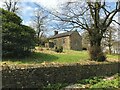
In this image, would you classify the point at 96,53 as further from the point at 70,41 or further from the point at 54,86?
the point at 70,41

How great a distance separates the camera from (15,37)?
21656mm

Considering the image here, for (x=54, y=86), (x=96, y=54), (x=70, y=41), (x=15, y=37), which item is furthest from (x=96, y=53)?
(x=70, y=41)

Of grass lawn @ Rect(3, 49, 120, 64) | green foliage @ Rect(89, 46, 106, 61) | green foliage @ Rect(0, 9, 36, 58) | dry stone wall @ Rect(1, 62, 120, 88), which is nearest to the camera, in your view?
dry stone wall @ Rect(1, 62, 120, 88)

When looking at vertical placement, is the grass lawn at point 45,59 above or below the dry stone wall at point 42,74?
above

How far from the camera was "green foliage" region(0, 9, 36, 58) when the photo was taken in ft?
70.1

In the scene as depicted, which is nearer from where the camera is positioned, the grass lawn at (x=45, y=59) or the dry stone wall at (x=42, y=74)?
the dry stone wall at (x=42, y=74)

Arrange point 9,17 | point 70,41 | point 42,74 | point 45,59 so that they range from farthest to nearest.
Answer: point 70,41 → point 9,17 → point 45,59 → point 42,74

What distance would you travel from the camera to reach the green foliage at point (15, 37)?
70.1ft

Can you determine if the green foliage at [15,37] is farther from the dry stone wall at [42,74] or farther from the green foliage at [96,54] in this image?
the dry stone wall at [42,74]

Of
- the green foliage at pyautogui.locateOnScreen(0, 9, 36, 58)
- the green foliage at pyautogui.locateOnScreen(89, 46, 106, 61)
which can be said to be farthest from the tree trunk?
the green foliage at pyautogui.locateOnScreen(0, 9, 36, 58)

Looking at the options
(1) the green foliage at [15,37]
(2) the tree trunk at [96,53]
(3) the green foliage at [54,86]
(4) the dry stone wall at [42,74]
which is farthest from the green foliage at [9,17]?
(3) the green foliage at [54,86]

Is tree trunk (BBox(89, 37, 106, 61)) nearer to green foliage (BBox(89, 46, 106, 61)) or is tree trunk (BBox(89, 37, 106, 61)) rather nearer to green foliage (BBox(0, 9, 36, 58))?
green foliage (BBox(89, 46, 106, 61))

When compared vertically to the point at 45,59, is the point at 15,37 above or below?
above

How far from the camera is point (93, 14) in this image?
26.7 metres
